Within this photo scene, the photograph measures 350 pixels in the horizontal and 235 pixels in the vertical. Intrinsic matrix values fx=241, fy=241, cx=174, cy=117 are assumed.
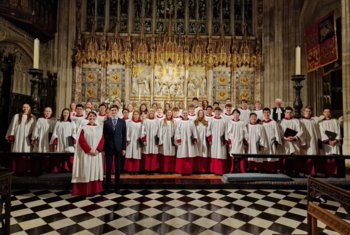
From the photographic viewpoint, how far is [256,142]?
689 cm

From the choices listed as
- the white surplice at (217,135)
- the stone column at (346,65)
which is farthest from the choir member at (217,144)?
the stone column at (346,65)

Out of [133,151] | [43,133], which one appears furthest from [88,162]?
[43,133]

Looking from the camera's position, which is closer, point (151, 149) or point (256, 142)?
point (256, 142)

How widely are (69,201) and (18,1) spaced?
24.7 feet

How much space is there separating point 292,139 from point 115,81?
8.65m

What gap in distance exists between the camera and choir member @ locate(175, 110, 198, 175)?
22.5 ft

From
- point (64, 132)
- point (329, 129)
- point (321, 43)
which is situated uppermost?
point (321, 43)

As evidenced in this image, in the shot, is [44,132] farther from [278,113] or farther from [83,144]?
[278,113]

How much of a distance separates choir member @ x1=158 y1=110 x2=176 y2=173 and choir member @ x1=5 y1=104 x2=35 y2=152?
3.51 metres

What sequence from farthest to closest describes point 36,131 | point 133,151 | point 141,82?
1. point 141,82
2. point 133,151
3. point 36,131

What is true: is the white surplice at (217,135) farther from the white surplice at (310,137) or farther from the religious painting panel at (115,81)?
the religious painting panel at (115,81)

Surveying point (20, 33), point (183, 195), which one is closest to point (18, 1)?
point (20, 33)

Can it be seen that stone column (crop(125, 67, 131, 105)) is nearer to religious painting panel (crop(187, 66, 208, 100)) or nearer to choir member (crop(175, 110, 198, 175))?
religious painting panel (crop(187, 66, 208, 100))

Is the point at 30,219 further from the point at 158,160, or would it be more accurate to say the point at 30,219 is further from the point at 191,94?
the point at 191,94
